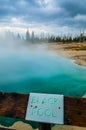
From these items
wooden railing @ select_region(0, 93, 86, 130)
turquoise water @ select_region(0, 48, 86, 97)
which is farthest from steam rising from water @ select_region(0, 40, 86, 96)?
wooden railing @ select_region(0, 93, 86, 130)

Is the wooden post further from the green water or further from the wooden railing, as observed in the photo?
the green water

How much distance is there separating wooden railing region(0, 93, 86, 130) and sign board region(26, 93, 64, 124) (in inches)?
1.7

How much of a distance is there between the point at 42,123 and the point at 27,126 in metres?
4.15

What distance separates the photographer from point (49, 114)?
196cm

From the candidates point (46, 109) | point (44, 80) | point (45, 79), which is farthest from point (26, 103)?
point (45, 79)

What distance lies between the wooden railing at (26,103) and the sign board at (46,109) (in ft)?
0.14

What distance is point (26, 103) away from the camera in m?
2.06

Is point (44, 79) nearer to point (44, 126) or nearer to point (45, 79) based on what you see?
point (45, 79)

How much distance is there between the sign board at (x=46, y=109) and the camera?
1949 mm

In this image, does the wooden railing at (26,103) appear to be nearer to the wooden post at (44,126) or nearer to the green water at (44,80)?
the wooden post at (44,126)

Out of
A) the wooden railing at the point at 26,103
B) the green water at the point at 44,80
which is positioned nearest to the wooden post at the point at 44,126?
the wooden railing at the point at 26,103

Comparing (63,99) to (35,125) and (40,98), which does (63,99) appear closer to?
(40,98)

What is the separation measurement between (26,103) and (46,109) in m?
0.20

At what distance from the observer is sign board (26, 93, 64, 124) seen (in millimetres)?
1949
